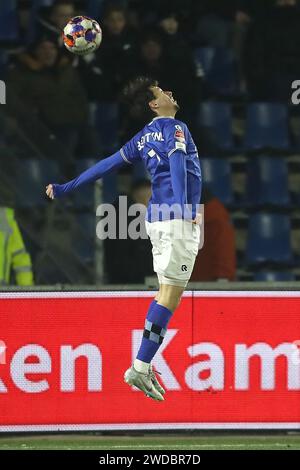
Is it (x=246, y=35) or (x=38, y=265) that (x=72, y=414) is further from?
(x=246, y=35)

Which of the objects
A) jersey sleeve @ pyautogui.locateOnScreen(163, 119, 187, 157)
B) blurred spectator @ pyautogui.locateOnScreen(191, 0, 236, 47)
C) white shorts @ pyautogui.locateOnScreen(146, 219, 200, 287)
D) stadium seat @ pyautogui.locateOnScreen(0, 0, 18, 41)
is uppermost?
blurred spectator @ pyautogui.locateOnScreen(191, 0, 236, 47)

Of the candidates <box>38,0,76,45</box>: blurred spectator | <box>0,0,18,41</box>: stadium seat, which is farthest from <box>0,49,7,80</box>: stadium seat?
<box>38,0,76,45</box>: blurred spectator

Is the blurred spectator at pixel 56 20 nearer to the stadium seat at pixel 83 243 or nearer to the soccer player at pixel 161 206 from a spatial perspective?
the stadium seat at pixel 83 243

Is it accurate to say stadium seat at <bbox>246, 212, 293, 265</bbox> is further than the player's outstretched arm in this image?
Yes

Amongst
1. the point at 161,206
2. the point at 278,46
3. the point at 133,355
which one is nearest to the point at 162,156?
the point at 161,206

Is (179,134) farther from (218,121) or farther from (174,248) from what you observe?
(218,121)

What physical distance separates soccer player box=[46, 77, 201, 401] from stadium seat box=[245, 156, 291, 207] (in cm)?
449

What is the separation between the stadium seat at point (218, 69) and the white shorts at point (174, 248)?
5.26 metres

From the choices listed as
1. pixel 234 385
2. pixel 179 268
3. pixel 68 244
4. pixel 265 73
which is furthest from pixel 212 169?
pixel 179 268

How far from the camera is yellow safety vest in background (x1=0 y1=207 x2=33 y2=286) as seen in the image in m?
10.0

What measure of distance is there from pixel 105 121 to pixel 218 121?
1.12 m

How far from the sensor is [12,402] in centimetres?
930

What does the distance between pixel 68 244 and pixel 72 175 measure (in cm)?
153

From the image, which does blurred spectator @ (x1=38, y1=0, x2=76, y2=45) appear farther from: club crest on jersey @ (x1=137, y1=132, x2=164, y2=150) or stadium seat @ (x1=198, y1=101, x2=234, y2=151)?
club crest on jersey @ (x1=137, y1=132, x2=164, y2=150)
